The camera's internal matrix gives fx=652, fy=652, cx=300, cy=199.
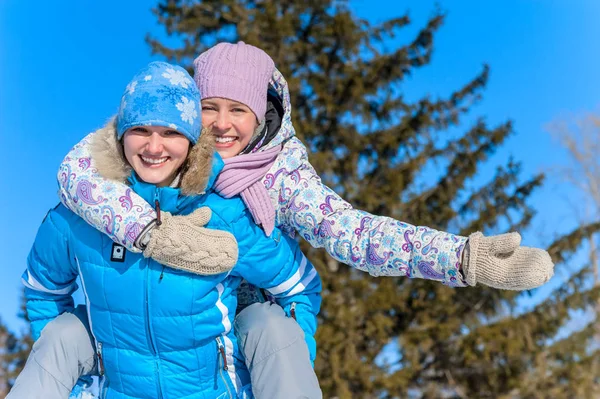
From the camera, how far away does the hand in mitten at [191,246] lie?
215cm

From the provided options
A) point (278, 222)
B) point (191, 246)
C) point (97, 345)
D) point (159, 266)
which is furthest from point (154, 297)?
point (278, 222)

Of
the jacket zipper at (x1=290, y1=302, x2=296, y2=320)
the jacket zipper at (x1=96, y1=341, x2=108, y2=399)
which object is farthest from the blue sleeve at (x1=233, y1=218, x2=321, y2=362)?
the jacket zipper at (x1=96, y1=341, x2=108, y2=399)

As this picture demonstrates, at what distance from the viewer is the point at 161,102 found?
2287mm

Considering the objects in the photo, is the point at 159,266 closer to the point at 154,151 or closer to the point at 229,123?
the point at 154,151

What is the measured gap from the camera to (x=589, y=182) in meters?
17.9

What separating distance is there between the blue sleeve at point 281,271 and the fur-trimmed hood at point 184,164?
9.0 inches

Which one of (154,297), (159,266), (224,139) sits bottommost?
(154,297)

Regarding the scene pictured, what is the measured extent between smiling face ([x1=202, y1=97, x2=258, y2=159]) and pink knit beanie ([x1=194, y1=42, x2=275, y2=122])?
0.03 metres

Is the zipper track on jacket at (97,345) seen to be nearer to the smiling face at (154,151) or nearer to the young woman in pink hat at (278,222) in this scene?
the young woman in pink hat at (278,222)

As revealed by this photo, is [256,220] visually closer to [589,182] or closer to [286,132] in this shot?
[286,132]

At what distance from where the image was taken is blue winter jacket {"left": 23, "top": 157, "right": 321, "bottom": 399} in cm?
227

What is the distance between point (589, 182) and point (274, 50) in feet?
40.6

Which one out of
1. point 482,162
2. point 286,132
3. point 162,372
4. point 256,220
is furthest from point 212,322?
point 482,162

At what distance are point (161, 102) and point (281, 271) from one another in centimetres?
79
